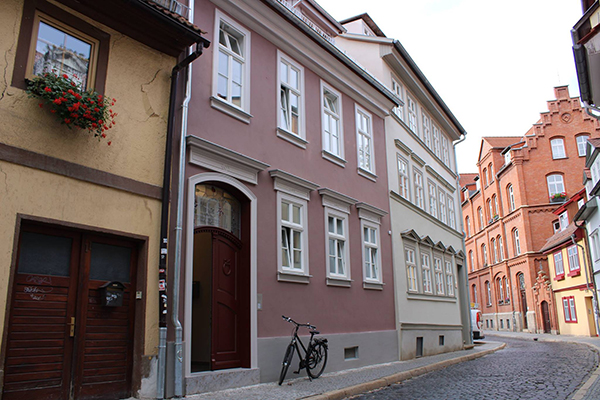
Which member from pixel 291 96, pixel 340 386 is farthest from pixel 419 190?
pixel 340 386

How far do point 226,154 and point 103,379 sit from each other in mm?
4614

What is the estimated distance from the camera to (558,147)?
44.9 metres

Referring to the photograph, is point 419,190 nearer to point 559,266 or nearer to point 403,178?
point 403,178

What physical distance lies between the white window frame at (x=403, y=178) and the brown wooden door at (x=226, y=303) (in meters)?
9.36

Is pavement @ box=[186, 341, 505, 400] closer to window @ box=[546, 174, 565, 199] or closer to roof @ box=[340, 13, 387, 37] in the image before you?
roof @ box=[340, 13, 387, 37]

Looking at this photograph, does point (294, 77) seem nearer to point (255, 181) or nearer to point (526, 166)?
point (255, 181)

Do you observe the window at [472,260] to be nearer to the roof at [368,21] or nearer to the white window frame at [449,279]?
the white window frame at [449,279]

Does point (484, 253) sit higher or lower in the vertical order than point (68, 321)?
higher

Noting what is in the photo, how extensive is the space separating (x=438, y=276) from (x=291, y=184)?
11.3m

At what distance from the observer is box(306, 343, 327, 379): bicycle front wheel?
36.2 ft

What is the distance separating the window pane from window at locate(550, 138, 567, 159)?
4503 cm

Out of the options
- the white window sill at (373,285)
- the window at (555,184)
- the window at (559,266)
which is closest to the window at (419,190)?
the white window sill at (373,285)

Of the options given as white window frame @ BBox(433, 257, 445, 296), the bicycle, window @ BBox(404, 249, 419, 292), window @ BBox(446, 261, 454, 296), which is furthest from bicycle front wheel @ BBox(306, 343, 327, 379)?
window @ BBox(446, 261, 454, 296)

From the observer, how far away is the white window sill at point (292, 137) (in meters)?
12.2
